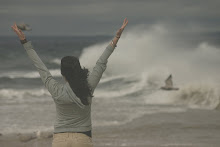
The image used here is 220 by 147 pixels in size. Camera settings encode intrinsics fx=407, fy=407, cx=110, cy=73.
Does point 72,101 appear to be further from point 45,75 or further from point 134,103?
point 134,103

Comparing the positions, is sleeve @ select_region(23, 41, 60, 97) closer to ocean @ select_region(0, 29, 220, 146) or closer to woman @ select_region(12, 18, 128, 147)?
woman @ select_region(12, 18, 128, 147)

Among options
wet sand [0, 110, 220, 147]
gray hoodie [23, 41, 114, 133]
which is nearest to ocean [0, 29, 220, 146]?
wet sand [0, 110, 220, 147]

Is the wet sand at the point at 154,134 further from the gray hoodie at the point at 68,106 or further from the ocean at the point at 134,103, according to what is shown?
the gray hoodie at the point at 68,106

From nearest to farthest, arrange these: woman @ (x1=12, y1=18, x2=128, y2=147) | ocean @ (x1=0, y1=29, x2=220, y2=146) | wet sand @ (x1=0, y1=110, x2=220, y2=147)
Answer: woman @ (x1=12, y1=18, x2=128, y2=147) < wet sand @ (x1=0, y1=110, x2=220, y2=147) < ocean @ (x1=0, y1=29, x2=220, y2=146)

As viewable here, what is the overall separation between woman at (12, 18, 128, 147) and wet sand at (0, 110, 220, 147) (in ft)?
14.4

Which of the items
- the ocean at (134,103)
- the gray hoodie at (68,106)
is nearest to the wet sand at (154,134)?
the ocean at (134,103)

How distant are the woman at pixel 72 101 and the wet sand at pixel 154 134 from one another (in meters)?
4.40

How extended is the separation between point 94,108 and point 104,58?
8.71m

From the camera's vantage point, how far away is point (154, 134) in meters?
7.92

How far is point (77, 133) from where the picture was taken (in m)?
2.46

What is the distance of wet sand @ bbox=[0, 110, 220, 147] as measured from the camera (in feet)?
23.0

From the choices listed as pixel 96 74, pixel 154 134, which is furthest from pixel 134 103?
pixel 96 74

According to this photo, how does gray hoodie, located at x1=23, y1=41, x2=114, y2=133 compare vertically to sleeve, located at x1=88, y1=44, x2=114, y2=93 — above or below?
below

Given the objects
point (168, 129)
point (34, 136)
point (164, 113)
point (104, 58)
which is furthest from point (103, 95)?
point (104, 58)
